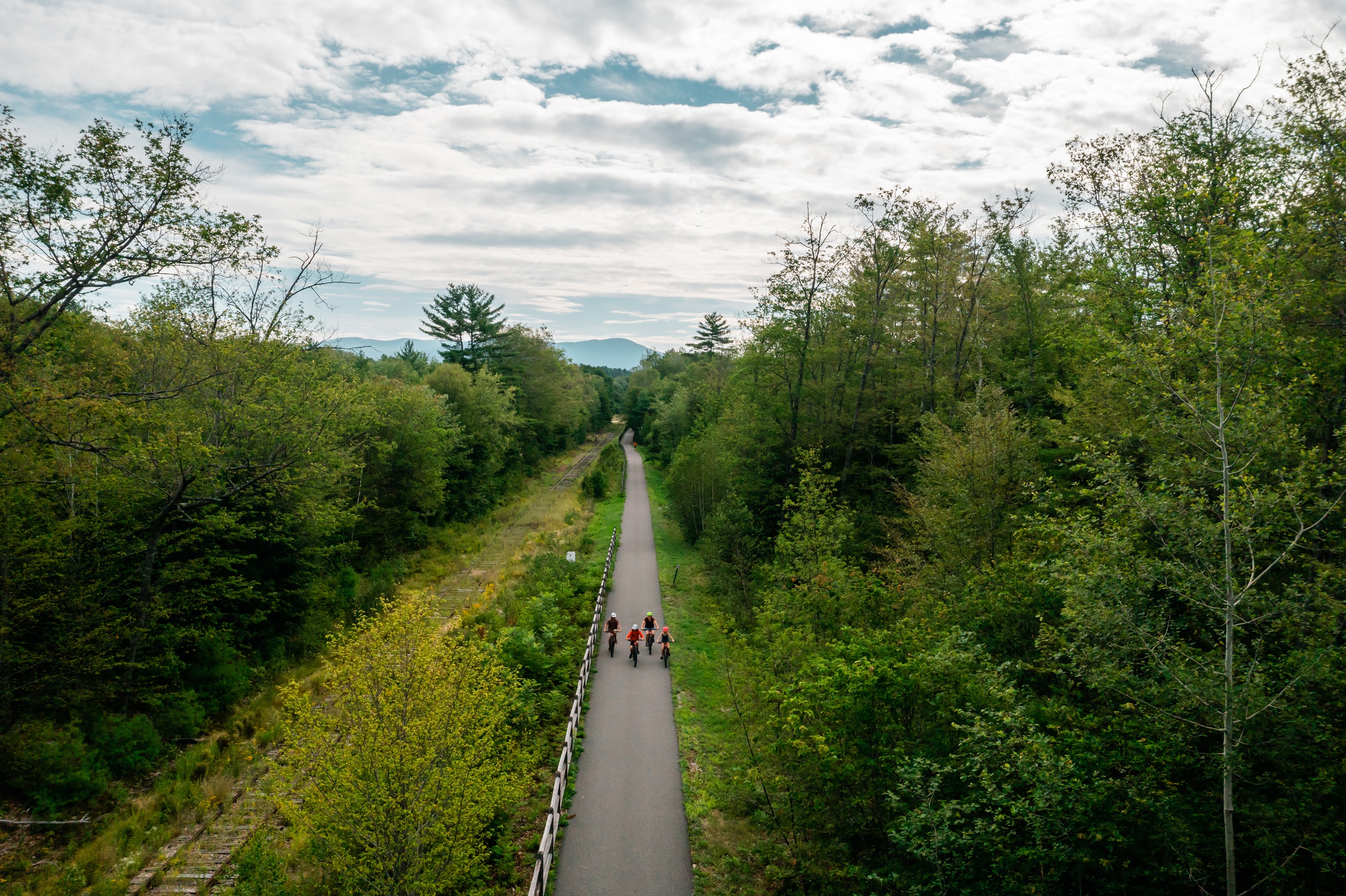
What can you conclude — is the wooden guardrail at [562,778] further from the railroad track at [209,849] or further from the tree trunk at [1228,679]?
the tree trunk at [1228,679]

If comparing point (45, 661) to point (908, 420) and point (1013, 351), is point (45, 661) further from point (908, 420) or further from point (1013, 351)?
point (1013, 351)

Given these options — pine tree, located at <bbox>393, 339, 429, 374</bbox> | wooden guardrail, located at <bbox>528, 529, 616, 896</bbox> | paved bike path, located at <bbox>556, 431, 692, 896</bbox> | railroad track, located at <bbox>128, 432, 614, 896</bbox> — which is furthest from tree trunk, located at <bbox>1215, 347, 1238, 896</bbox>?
pine tree, located at <bbox>393, 339, 429, 374</bbox>

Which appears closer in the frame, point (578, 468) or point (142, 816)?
point (142, 816)

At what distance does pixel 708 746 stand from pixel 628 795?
2685mm

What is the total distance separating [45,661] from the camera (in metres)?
13.8

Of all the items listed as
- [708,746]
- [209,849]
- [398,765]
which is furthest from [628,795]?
[209,849]

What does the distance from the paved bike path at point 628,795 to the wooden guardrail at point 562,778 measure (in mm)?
257

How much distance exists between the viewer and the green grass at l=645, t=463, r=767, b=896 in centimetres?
1072

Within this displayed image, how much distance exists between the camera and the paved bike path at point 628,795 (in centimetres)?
1041

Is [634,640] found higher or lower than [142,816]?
higher

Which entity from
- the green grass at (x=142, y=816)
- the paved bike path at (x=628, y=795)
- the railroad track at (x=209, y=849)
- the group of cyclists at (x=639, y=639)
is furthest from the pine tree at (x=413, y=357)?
the railroad track at (x=209, y=849)

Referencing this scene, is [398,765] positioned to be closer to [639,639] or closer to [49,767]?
[49,767]

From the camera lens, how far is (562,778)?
12297 millimetres

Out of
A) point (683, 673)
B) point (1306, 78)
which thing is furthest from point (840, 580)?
point (1306, 78)
